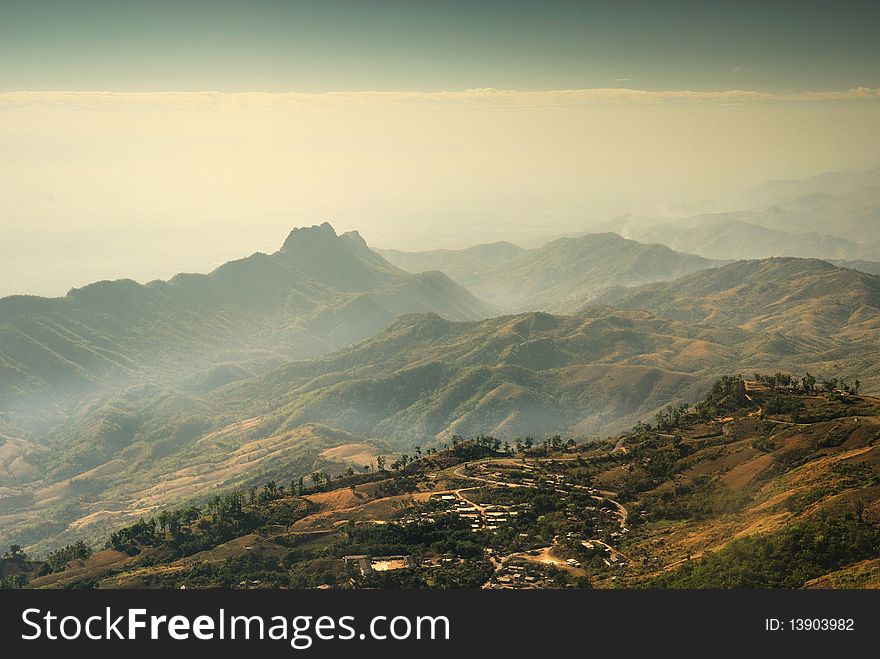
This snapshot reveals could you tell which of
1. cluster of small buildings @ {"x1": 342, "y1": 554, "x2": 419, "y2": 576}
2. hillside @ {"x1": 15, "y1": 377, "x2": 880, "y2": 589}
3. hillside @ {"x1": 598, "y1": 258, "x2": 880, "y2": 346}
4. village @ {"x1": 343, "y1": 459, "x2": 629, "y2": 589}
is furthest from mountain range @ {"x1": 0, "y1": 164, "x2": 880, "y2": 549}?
cluster of small buildings @ {"x1": 342, "y1": 554, "x2": 419, "y2": 576}

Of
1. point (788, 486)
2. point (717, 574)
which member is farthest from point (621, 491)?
point (717, 574)

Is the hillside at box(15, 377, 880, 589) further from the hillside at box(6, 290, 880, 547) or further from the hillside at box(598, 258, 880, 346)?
the hillside at box(598, 258, 880, 346)

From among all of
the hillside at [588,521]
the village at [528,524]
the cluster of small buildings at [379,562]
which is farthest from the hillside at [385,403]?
the cluster of small buildings at [379,562]

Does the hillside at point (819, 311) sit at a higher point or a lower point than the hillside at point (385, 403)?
higher

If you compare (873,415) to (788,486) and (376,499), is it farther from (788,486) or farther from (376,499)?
(376,499)

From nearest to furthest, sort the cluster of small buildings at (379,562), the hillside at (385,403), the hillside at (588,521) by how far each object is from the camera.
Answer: the hillside at (588,521) → the cluster of small buildings at (379,562) → the hillside at (385,403)

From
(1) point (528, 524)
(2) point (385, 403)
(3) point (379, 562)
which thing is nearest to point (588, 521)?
(1) point (528, 524)

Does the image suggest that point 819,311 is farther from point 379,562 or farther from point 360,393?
point 379,562

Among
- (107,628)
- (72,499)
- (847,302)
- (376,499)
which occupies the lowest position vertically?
(72,499)

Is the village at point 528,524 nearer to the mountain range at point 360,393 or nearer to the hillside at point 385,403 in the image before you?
the mountain range at point 360,393
